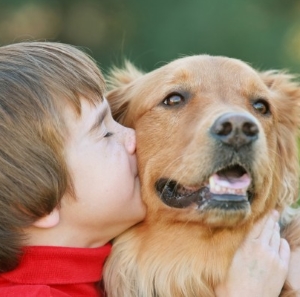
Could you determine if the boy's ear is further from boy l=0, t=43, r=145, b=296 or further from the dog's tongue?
the dog's tongue

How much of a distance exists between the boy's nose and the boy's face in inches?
3.4

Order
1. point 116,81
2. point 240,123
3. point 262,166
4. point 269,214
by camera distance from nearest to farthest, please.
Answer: point 240,123, point 262,166, point 269,214, point 116,81

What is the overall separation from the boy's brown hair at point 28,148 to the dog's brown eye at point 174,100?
0.59 m

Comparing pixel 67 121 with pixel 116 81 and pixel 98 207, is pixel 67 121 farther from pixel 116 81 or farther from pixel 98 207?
pixel 116 81

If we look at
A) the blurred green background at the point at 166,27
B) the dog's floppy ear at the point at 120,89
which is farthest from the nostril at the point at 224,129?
the blurred green background at the point at 166,27

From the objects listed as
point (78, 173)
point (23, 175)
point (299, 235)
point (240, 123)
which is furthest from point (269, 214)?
point (23, 175)

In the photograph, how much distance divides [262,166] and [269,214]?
1.87 ft

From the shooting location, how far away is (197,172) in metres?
3.92

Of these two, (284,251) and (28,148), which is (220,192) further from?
(28,148)

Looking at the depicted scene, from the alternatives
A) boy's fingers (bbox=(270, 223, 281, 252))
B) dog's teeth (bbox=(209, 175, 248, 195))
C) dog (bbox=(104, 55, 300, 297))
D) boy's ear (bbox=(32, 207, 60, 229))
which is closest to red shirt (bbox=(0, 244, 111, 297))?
boy's ear (bbox=(32, 207, 60, 229))

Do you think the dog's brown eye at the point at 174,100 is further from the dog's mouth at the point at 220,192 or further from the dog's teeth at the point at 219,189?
the dog's teeth at the point at 219,189

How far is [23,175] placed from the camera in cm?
390

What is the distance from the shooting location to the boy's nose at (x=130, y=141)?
434 centimetres

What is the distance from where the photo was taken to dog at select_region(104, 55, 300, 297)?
3900 mm
